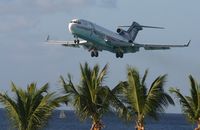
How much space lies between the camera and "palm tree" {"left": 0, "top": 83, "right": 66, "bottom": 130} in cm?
3083

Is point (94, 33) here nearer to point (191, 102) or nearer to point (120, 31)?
point (120, 31)

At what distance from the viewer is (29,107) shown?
31.0 m

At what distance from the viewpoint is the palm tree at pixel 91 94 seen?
33.1 m

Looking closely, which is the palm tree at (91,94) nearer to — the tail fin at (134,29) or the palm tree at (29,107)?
the palm tree at (29,107)

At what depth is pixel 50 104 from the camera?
3053 centimetres

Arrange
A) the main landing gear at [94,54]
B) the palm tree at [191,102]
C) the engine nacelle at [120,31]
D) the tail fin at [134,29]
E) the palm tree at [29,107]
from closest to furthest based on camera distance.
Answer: the palm tree at [29,107] < the palm tree at [191,102] < the main landing gear at [94,54] < the engine nacelle at [120,31] < the tail fin at [134,29]

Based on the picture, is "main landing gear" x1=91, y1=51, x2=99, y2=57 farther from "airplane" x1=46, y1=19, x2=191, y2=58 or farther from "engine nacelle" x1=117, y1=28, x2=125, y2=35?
"engine nacelle" x1=117, y1=28, x2=125, y2=35

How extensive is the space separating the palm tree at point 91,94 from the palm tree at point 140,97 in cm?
93

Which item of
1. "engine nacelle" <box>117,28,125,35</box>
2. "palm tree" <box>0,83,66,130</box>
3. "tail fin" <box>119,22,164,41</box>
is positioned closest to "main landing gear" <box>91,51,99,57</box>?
"engine nacelle" <box>117,28,125,35</box>

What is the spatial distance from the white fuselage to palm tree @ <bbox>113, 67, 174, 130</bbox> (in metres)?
41.8

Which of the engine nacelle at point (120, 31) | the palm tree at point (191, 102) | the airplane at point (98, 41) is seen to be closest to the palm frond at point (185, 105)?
the palm tree at point (191, 102)

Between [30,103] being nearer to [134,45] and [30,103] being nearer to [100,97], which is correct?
[100,97]

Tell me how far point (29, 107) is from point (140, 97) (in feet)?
20.4

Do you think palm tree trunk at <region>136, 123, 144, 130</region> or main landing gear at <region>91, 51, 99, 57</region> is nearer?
palm tree trunk at <region>136, 123, 144, 130</region>
